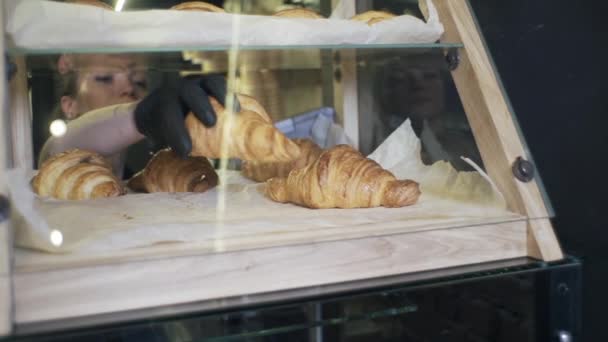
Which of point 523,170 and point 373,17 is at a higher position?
point 373,17

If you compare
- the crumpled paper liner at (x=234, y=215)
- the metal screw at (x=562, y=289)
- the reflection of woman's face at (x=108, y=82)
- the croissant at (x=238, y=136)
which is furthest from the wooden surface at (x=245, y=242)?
the reflection of woman's face at (x=108, y=82)

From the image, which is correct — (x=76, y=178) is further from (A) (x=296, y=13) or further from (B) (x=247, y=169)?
(A) (x=296, y=13)

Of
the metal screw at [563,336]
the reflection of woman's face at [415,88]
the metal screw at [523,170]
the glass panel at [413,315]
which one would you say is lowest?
the metal screw at [563,336]

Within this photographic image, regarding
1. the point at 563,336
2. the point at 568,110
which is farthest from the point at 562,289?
the point at 568,110

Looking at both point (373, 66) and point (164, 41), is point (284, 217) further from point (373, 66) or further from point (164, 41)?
point (373, 66)

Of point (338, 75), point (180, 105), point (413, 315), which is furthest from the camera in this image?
point (338, 75)

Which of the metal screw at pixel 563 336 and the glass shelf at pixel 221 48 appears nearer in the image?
the glass shelf at pixel 221 48

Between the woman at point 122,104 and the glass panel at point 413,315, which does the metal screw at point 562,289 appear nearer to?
the glass panel at point 413,315
